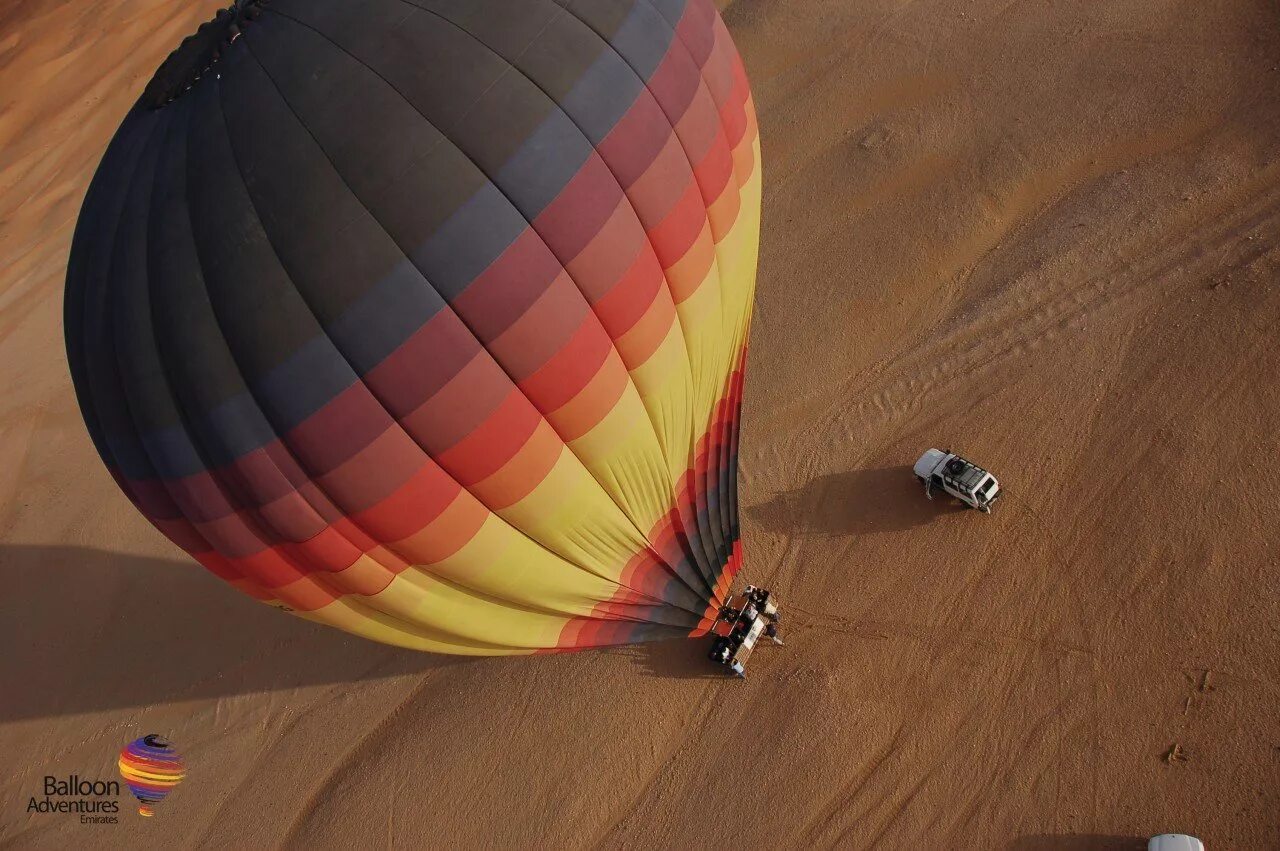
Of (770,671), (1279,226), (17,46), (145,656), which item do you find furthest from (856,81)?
(17,46)

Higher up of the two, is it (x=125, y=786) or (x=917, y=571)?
(x=917, y=571)

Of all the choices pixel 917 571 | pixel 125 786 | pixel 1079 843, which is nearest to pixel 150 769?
pixel 125 786

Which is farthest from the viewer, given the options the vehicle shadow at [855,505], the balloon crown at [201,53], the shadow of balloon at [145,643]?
the shadow of balloon at [145,643]

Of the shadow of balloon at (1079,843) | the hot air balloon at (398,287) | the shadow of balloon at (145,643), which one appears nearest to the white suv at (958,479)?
the shadow of balloon at (1079,843)

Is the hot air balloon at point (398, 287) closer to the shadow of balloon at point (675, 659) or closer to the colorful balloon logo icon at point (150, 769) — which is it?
the shadow of balloon at point (675, 659)

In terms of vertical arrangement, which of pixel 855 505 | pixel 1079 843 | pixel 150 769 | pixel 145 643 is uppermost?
pixel 855 505

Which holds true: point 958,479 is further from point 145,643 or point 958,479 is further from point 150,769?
point 145,643
